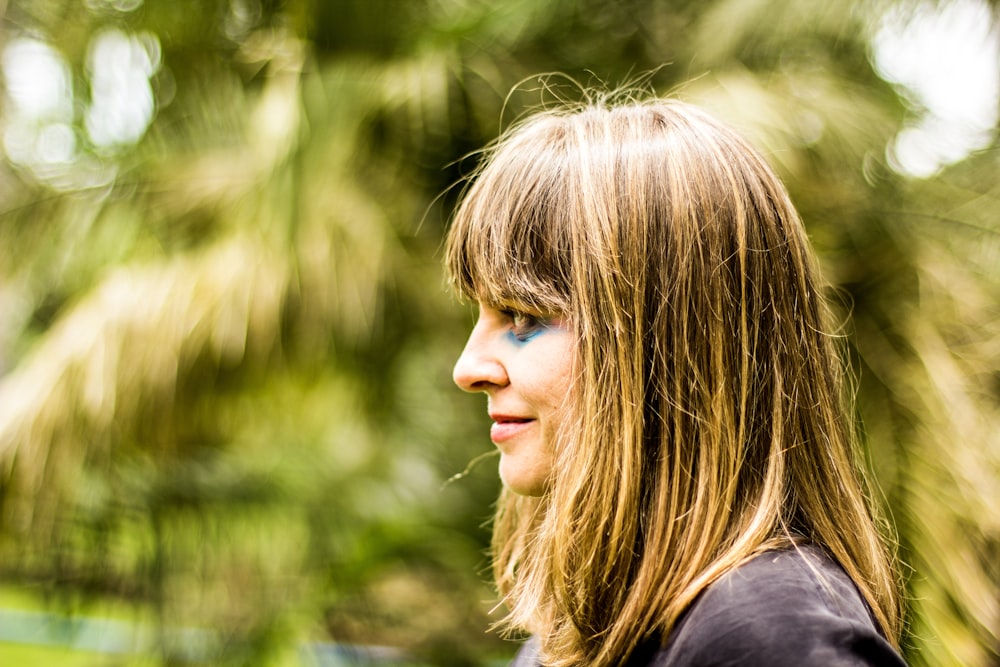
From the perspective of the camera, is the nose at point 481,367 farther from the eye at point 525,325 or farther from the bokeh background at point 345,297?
the bokeh background at point 345,297

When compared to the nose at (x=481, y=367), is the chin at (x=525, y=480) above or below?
below

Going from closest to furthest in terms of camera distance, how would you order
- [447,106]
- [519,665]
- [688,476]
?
[688,476] < [519,665] < [447,106]

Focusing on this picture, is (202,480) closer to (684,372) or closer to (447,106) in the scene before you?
(447,106)

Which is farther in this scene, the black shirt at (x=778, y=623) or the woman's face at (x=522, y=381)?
the woman's face at (x=522, y=381)

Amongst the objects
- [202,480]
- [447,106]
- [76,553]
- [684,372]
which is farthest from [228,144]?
[684,372]

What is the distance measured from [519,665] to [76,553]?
103 centimetres

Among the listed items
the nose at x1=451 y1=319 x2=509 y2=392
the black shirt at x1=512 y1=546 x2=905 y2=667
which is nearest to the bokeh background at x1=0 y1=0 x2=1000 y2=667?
Result: the nose at x1=451 y1=319 x2=509 y2=392

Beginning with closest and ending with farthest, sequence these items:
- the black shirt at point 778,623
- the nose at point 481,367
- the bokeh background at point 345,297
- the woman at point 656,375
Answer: the black shirt at point 778,623
the woman at point 656,375
the nose at point 481,367
the bokeh background at point 345,297

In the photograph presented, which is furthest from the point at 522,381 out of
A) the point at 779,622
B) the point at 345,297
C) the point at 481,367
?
the point at 345,297

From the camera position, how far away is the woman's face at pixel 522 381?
33.8 inches

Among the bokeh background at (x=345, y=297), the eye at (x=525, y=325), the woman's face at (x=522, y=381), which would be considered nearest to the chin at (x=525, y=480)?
the woman's face at (x=522, y=381)

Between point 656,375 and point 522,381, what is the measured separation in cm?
12

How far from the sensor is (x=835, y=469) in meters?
0.84

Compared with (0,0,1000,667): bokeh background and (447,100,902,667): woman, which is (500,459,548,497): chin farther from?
(0,0,1000,667): bokeh background
